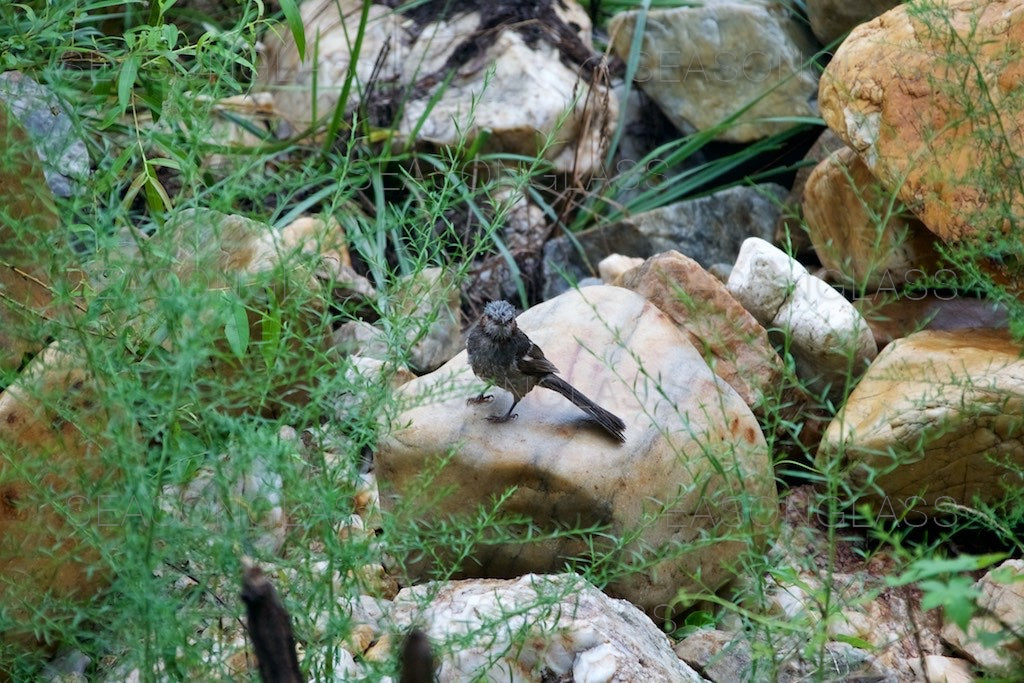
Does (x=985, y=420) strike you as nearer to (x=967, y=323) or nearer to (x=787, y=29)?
(x=967, y=323)

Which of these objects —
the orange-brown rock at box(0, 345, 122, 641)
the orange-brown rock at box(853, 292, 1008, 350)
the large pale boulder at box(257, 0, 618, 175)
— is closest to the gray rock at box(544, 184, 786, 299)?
the large pale boulder at box(257, 0, 618, 175)

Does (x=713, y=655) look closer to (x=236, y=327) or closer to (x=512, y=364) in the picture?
(x=512, y=364)

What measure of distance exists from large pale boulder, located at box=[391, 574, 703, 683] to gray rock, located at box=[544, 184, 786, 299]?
2740 millimetres

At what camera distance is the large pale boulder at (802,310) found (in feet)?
14.6

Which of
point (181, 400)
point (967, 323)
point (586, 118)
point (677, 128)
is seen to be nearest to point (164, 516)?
point (181, 400)

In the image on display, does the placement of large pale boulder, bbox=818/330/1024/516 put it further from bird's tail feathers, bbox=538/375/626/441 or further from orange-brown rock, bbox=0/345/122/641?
orange-brown rock, bbox=0/345/122/641

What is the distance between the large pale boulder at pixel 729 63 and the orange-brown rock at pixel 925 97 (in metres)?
1.37

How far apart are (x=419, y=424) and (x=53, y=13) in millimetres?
1633

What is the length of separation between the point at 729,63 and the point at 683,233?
42.8 inches

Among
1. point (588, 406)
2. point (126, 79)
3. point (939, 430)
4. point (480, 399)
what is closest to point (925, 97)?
point (939, 430)

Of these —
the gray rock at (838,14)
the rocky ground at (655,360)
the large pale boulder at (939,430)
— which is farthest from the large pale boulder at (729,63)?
the large pale boulder at (939,430)

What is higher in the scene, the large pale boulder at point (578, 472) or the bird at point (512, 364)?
the bird at point (512, 364)

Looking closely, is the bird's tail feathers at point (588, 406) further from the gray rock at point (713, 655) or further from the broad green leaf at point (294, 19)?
the broad green leaf at point (294, 19)

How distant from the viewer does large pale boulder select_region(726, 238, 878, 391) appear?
445 cm
